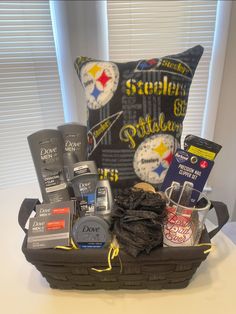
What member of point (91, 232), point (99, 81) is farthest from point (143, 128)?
point (91, 232)

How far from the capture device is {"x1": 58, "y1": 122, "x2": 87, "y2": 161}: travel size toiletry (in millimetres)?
651

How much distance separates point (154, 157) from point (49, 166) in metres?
0.27

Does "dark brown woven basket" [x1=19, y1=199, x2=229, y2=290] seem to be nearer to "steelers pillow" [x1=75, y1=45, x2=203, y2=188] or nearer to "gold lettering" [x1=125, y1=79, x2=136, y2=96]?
"steelers pillow" [x1=75, y1=45, x2=203, y2=188]

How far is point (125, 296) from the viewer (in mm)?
489

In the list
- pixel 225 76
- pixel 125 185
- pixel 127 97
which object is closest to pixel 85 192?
pixel 125 185

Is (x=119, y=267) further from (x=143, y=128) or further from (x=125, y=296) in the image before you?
(x=143, y=128)

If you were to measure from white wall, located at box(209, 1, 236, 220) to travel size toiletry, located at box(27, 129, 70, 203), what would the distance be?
85 cm

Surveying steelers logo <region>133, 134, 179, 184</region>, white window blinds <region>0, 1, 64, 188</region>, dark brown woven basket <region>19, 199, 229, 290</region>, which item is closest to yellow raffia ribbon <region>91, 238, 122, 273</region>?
dark brown woven basket <region>19, 199, 229, 290</region>

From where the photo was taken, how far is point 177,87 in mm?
603

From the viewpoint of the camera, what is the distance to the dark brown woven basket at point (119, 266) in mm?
435

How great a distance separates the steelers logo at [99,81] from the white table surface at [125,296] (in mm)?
440

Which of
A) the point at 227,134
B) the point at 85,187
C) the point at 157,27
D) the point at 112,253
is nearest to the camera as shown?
the point at 112,253

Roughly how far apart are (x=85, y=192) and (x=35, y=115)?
70 cm

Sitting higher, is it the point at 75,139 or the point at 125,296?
the point at 75,139
